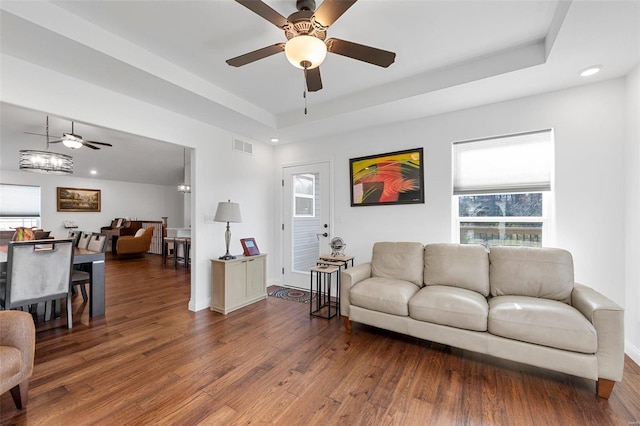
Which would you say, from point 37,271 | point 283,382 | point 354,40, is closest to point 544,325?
point 283,382

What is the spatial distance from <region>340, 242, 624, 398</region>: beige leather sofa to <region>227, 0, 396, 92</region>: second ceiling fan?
1991 mm

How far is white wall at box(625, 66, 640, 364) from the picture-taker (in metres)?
2.19

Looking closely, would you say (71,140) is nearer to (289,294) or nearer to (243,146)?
(243,146)

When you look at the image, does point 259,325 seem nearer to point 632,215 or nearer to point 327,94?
point 327,94

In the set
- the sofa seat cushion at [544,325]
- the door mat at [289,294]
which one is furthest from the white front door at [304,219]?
the sofa seat cushion at [544,325]

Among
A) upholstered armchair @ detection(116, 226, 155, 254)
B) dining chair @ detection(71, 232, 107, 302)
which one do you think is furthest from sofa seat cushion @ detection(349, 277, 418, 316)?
upholstered armchair @ detection(116, 226, 155, 254)

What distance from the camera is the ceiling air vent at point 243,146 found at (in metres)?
3.99

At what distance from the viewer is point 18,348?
161cm

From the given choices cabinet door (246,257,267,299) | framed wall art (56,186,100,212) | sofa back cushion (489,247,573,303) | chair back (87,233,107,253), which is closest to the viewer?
sofa back cushion (489,247,573,303)

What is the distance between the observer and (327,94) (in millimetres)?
3139

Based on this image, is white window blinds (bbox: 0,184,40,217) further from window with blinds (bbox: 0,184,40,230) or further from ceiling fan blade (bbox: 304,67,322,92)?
ceiling fan blade (bbox: 304,67,322,92)

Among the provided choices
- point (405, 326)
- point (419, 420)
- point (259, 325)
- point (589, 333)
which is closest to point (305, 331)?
point (259, 325)

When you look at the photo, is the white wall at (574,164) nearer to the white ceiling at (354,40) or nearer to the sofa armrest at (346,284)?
the white ceiling at (354,40)

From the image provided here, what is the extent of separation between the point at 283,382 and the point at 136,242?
7.45m
